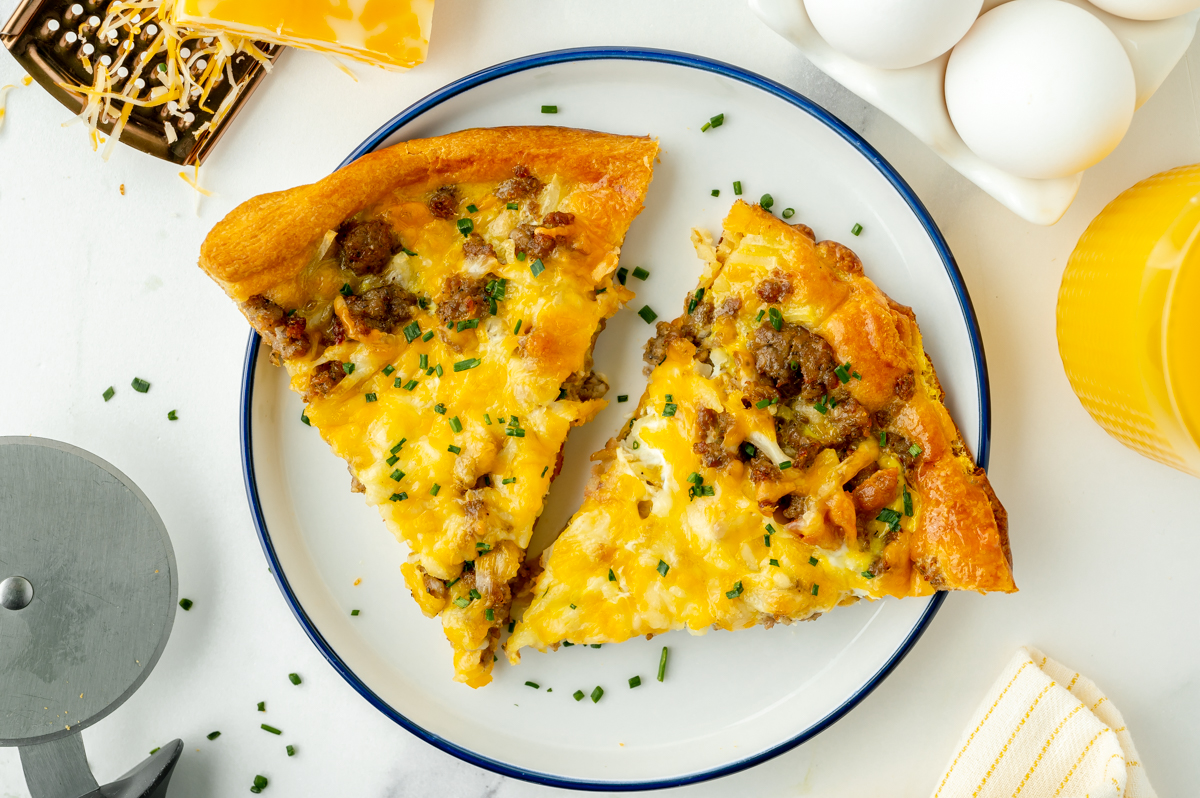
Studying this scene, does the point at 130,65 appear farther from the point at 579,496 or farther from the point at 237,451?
the point at 579,496

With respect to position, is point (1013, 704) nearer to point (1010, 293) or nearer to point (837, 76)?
point (1010, 293)

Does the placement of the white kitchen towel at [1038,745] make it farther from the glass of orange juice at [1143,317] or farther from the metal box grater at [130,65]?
the metal box grater at [130,65]

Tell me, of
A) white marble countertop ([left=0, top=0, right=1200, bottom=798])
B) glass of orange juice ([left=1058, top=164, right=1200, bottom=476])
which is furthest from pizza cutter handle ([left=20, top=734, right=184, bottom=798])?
glass of orange juice ([left=1058, top=164, right=1200, bottom=476])

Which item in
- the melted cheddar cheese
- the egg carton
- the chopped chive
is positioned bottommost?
the chopped chive

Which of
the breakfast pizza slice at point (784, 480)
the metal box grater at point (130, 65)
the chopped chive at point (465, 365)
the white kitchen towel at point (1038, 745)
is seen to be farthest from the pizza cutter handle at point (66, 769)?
the white kitchen towel at point (1038, 745)

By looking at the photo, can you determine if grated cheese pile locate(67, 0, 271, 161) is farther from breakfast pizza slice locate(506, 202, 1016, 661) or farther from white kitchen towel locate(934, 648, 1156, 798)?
white kitchen towel locate(934, 648, 1156, 798)

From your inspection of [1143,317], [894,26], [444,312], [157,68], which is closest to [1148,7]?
[894,26]
